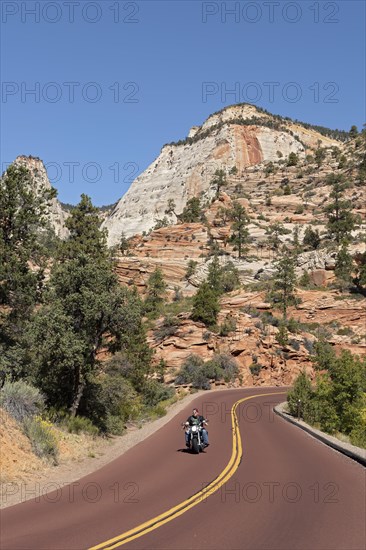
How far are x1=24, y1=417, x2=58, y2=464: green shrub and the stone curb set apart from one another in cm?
876

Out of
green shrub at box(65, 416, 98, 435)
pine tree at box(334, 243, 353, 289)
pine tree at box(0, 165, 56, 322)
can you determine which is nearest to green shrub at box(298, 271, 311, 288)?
Result: pine tree at box(334, 243, 353, 289)

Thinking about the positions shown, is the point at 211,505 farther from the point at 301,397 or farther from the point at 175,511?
the point at 301,397

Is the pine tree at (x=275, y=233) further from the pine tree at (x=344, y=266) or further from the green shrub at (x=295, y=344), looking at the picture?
the green shrub at (x=295, y=344)

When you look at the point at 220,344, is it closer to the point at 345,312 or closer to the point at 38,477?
the point at 345,312

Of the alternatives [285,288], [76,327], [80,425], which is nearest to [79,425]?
[80,425]

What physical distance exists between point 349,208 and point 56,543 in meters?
86.1

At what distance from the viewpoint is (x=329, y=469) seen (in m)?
12.0

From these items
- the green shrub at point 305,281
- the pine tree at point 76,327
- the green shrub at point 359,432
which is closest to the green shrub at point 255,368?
the green shrub at point 305,281

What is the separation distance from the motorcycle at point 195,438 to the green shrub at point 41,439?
4.39m

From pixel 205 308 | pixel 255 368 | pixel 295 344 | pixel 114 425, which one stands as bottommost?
pixel 114 425

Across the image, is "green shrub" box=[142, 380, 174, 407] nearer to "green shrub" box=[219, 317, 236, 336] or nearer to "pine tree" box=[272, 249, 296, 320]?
"green shrub" box=[219, 317, 236, 336]

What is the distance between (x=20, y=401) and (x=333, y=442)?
429 inches

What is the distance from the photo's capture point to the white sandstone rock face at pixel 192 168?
132m

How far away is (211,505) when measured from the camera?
8.63 meters
